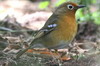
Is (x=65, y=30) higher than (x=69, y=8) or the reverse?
the reverse

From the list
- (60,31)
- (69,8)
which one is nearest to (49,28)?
(60,31)

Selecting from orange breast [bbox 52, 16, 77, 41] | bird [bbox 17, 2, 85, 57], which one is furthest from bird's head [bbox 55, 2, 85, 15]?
orange breast [bbox 52, 16, 77, 41]

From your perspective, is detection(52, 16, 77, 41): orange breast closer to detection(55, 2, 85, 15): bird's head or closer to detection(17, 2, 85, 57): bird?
detection(17, 2, 85, 57): bird

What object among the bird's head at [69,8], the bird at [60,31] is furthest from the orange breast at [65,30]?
the bird's head at [69,8]

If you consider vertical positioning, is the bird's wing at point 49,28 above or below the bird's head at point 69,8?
below

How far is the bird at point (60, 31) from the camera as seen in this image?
5797 mm

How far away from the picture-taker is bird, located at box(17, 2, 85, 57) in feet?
19.0

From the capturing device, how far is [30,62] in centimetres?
544

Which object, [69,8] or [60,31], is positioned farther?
[69,8]

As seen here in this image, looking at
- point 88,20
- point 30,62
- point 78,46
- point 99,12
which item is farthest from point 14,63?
point 99,12

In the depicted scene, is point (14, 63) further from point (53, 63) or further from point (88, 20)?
point (88, 20)

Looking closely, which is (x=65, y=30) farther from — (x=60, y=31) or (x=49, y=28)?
(x=49, y=28)

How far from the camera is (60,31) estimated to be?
582cm

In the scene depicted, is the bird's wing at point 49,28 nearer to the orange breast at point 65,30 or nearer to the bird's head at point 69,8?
the orange breast at point 65,30
